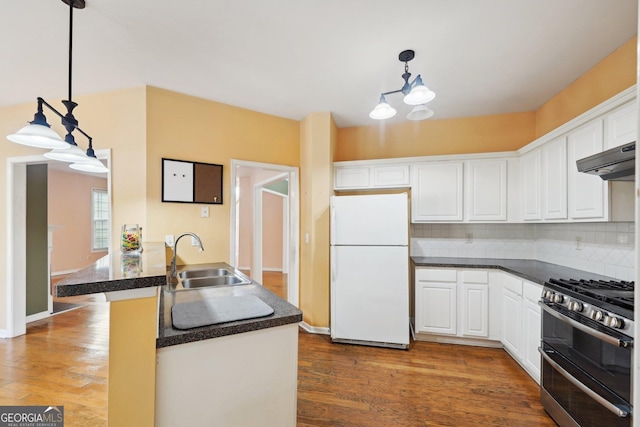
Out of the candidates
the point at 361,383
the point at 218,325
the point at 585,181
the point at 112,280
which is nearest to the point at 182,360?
the point at 218,325

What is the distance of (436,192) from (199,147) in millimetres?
2676

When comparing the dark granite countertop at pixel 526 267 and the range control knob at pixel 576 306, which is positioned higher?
the dark granite countertop at pixel 526 267

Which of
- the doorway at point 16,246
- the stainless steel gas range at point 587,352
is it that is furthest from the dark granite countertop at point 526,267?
the doorway at point 16,246

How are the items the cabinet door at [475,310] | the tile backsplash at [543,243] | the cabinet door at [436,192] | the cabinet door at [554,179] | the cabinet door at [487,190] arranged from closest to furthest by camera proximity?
the tile backsplash at [543,243] → the cabinet door at [554,179] → the cabinet door at [475,310] → the cabinet door at [487,190] → the cabinet door at [436,192]

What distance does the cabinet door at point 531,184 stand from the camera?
266cm

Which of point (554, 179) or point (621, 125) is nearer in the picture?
point (621, 125)

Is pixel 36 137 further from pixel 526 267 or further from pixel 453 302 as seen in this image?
pixel 526 267

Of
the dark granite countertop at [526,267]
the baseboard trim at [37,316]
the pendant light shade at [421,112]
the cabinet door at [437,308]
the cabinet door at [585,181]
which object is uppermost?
the pendant light shade at [421,112]

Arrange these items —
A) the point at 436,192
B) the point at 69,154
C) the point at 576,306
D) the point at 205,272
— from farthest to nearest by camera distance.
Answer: the point at 436,192 → the point at 205,272 → the point at 69,154 → the point at 576,306

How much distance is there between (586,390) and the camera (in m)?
1.51

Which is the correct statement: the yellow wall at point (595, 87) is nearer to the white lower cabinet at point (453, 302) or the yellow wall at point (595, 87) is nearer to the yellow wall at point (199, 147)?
the white lower cabinet at point (453, 302)

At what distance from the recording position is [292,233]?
353cm

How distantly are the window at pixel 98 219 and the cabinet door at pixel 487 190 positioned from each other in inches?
317

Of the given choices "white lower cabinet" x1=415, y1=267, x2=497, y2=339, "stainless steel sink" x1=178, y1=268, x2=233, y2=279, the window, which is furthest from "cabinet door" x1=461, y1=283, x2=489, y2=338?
the window
